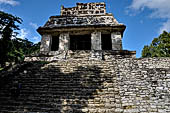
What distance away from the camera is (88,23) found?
8828 millimetres

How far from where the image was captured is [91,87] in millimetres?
4066

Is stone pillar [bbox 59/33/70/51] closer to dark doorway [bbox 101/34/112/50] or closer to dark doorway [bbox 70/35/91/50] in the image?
dark doorway [bbox 70/35/91/50]

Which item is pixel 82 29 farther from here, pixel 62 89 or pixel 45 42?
pixel 62 89

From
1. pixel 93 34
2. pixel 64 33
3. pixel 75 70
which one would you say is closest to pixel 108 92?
pixel 75 70

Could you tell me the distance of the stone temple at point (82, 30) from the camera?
812 cm

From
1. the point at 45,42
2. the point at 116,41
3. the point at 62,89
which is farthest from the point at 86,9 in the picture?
the point at 62,89

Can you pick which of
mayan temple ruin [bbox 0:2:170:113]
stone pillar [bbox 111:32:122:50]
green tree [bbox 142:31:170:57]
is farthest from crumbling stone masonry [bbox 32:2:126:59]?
green tree [bbox 142:31:170:57]

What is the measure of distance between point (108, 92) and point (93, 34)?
5.34m

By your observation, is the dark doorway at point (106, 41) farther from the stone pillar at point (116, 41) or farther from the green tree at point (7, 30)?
the green tree at point (7, 30)

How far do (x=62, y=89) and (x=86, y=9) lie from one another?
27.2 ft

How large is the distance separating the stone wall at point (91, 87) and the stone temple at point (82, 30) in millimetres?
1885

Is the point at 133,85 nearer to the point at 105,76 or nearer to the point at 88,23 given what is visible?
the point at 105,76

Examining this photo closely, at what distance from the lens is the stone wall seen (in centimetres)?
334

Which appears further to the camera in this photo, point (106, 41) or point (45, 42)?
point (106, 41)
